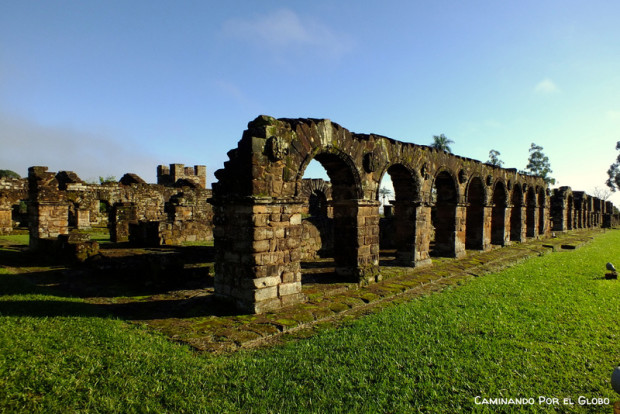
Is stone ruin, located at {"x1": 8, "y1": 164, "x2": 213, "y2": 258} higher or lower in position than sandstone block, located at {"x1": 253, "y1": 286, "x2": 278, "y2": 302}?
higher

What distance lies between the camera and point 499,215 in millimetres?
17344

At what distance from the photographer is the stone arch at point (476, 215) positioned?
1496 centimetres

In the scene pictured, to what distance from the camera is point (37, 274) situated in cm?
945

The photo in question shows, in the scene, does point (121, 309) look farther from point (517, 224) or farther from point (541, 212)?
point (541, 212)

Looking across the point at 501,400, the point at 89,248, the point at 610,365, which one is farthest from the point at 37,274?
the point at 610,365

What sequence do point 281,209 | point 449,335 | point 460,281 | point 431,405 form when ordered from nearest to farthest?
point 431,405 < point 449,335 < point 281,209 < point 460,281

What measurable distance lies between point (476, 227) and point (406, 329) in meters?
11.1

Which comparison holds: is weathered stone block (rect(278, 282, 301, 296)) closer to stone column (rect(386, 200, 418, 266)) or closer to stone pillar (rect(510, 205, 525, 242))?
stone column (rect(386, 200, 418, 266))

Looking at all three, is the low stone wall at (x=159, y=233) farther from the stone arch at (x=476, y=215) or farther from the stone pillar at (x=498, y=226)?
the stone pillar at (x=498, y=226)

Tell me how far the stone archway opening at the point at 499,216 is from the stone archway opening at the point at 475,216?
2.50m

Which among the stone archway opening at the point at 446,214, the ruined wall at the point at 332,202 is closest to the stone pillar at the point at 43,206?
the ruined wall at the point at 332,202

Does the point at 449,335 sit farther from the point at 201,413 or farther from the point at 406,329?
the point at 201,413

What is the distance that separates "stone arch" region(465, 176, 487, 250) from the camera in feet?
49.1

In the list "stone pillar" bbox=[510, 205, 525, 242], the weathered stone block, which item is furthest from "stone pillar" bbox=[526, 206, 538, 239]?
the weathered stone block
